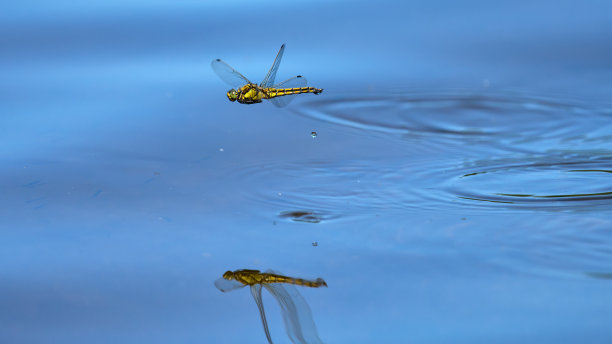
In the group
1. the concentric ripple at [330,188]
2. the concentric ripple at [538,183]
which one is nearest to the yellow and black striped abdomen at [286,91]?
the concentric ripple at [330,188]

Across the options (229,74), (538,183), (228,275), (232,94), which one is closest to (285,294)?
(228,275)

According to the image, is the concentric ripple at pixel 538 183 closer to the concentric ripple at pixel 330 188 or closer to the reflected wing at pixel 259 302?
the concentric ripple at pixel 330 188

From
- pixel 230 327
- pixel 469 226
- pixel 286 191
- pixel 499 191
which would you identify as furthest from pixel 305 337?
pixel 499 191

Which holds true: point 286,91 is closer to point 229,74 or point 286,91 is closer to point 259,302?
point 229,74

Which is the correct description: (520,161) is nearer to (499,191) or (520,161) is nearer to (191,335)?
(499,191)

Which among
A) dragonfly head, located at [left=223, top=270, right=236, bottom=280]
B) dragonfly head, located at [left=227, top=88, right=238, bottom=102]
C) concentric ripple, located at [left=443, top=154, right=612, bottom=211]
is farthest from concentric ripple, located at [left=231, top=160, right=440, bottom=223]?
dragonfly head, located at [left=227, top=88, right=238, bottom=102]
